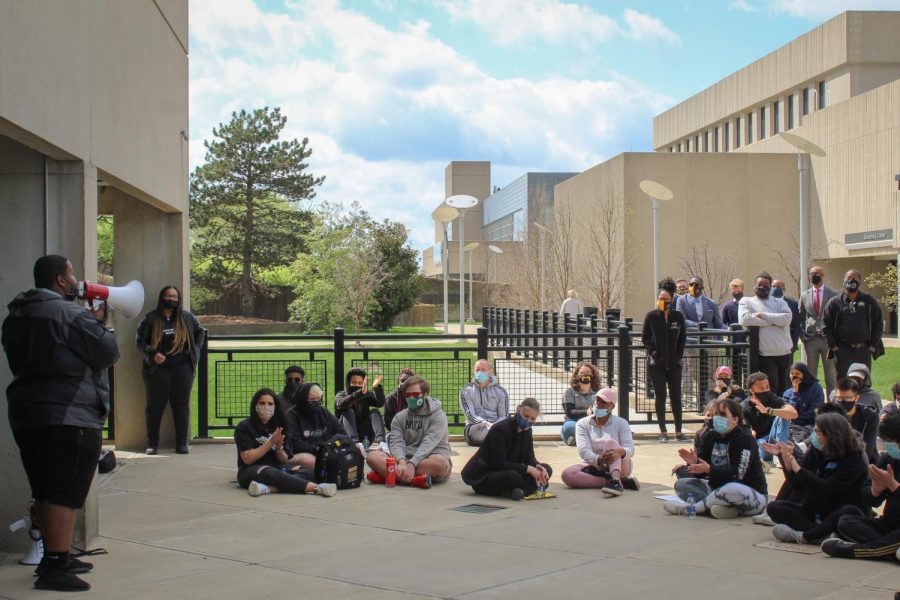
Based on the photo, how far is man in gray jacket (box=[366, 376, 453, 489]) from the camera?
1079 cm

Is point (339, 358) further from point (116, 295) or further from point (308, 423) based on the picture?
point (116, 295)

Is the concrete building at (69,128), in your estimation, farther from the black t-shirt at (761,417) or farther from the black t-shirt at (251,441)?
the black t-shirt at (761,417)

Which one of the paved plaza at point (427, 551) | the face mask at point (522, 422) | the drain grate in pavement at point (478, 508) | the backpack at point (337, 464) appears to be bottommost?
the drain grate in pavement at point (478, 508)

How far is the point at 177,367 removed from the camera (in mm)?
12500

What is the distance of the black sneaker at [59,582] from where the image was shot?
20.9 ft

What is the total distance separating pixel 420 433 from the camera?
11.0 m

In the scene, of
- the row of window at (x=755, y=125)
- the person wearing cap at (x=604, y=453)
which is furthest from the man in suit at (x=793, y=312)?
the row of window at (x=755, y=125)

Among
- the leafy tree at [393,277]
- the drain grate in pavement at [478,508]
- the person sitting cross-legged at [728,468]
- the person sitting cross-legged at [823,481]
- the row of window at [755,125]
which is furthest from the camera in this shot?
the row of window at [755,125]

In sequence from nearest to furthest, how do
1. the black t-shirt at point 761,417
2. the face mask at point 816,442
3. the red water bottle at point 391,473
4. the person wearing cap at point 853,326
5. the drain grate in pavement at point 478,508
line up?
1. the face mask at point 816,442
2. the drain grate in pavement at point 478,508
3. the red water bottle at point 391,473
4. the black t-shirt at point 761,417
5. the person wearing cap at point 853,326

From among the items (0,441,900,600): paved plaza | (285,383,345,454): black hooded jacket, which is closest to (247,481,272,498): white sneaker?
(0,441,900,600): paved plaza

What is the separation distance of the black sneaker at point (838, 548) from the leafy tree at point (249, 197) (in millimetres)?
51884

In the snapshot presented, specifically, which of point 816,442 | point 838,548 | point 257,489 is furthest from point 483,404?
point 838,548

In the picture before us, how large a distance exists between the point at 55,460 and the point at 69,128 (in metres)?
2.60

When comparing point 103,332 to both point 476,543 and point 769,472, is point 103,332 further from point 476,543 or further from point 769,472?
point 769,472
